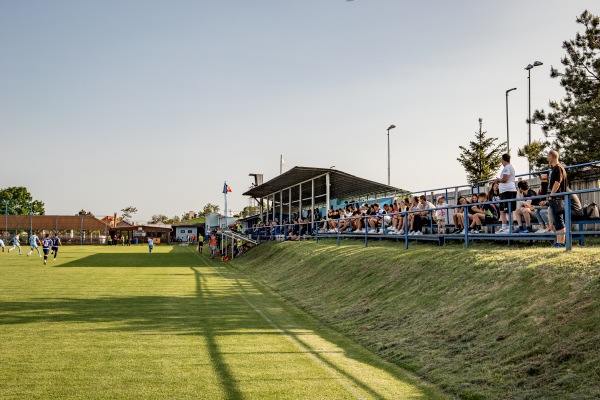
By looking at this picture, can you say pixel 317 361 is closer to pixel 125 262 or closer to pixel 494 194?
pixel 494 194

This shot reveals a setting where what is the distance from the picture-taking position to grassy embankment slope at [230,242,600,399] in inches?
259

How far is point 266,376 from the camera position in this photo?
765cm

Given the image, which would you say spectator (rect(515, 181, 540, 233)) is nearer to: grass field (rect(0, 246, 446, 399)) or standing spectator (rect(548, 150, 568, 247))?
standing spectator (rect(548, 150, 568, 247))

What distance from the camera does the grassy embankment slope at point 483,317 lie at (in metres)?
6.57

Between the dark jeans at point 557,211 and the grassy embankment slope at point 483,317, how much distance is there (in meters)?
0.59

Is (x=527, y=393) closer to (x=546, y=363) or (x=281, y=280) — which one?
(x=546, y=363)

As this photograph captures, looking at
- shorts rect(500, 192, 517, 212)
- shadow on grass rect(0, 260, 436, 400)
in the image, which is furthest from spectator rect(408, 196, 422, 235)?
shadow on grass rect(0, 260, 436, 400)

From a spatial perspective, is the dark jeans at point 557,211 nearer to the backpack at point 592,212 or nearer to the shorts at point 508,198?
the backpack at point 592,212

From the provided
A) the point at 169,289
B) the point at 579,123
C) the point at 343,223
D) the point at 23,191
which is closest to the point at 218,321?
the point at 169,289

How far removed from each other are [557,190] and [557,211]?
386mm

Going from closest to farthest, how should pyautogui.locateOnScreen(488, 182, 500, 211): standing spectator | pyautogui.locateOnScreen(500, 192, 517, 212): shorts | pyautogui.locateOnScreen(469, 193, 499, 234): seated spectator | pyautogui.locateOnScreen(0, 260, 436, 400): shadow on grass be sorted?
pyautogui.locateOnScreen(0, 260, 436, 400): shadow on grass, pyautogui.locateOnScreen(500, 192, 517, 212): shorts, pyautogui.locateOnScreen(469, 193, 499, 234): seated spectator, pyautogui.locateOnScreen(488, 182, 500, 211): standing spectator

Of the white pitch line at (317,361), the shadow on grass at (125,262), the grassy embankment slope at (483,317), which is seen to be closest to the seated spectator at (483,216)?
the grassy embankment slope at (483,317)

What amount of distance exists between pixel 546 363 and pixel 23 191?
130 metres

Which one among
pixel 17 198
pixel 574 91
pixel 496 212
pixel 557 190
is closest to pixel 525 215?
pixel 557 190
